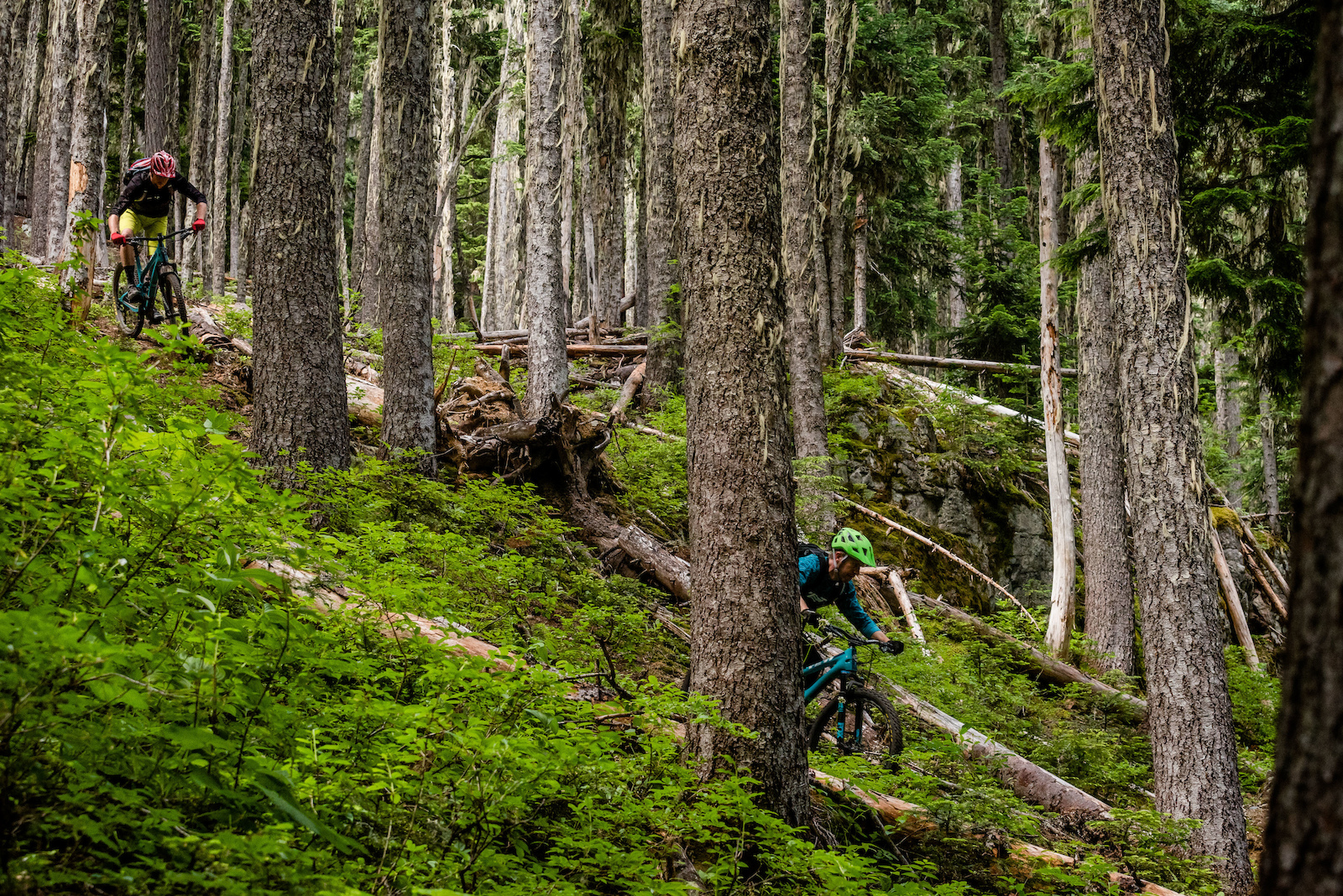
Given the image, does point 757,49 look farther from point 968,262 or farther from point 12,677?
point 968,262

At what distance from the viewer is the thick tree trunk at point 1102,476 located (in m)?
12.3

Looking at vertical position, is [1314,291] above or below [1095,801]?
above

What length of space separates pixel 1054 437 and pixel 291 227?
10709 millimetres

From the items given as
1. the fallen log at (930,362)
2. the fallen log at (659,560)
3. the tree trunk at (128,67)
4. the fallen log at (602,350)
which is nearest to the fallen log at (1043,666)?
the fallen log at (659,560)

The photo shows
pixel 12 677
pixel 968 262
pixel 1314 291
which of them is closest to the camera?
pixel 1314 291

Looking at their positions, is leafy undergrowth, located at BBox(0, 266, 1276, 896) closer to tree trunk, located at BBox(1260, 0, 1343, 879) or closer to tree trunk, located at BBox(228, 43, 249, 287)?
tree trunk, located at BBox(1260, 0, 1343, 879)

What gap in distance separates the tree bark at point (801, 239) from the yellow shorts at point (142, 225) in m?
7.46

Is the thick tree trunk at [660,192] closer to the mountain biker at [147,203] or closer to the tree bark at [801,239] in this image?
the tree bark at [801,239]

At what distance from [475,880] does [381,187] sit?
7.98 m

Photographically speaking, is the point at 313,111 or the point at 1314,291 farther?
the point at 313,111

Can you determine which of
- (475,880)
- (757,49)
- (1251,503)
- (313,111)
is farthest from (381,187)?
(1251,503)

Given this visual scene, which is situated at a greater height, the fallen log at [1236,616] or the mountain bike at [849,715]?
the mountain bike at [849,715]

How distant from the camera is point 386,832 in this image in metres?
3.08

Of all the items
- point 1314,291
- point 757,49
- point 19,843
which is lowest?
point 19,843
